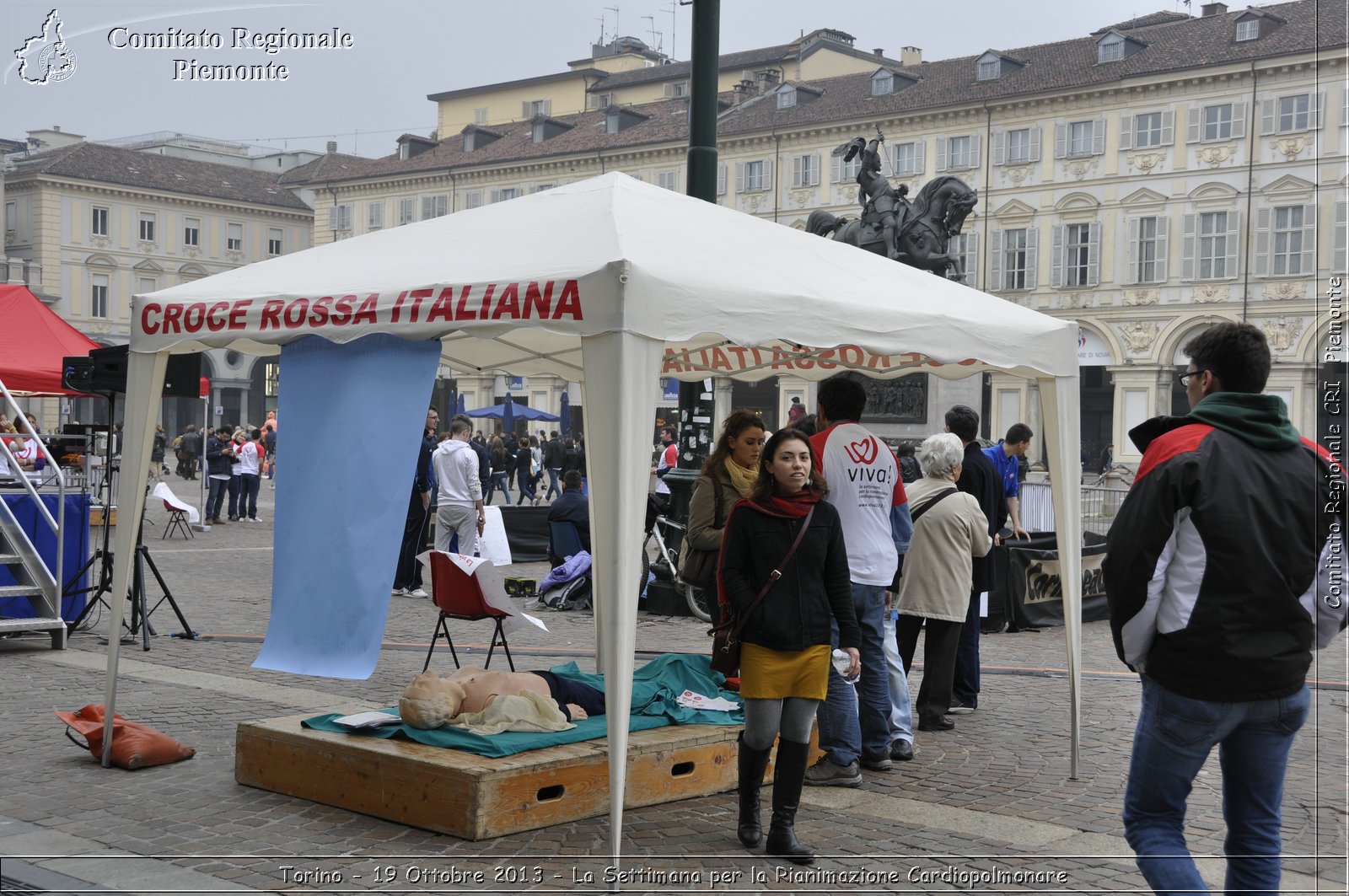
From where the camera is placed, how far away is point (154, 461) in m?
43.2

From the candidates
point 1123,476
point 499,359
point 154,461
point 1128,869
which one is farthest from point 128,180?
point 1128,869

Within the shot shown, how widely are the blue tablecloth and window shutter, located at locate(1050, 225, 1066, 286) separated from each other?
49340mm

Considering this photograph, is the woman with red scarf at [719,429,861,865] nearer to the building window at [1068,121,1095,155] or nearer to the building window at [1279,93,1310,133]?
the building window at [1279,93,1310,133]

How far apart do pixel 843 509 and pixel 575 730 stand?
1.65m

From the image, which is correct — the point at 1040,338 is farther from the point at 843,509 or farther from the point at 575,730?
the point at 575,730

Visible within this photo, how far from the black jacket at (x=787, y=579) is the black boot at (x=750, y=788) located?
0.46 m

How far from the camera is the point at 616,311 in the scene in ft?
17.5

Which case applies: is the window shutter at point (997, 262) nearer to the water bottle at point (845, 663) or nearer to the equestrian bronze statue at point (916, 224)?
the equestrian bronze statue at point (916, 224)

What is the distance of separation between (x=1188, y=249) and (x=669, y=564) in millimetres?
44845

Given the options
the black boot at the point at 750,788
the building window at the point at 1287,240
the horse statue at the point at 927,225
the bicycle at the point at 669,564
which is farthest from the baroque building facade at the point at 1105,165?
the black boot at the point at 750,788

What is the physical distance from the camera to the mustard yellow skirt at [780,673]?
5562mm

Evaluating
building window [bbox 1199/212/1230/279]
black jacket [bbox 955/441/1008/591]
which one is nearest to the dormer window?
building window [bbox 1199/212/1230/279]

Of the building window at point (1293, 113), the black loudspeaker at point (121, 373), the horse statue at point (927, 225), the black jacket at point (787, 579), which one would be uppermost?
the building window at point (1293, 113)

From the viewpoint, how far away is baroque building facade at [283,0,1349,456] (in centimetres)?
5075
